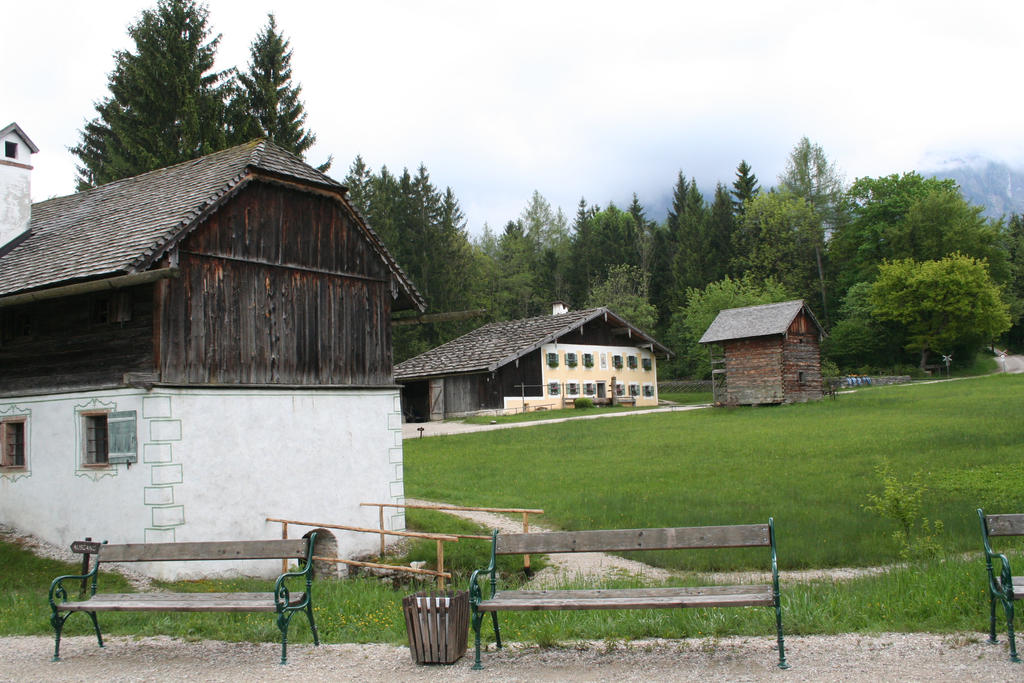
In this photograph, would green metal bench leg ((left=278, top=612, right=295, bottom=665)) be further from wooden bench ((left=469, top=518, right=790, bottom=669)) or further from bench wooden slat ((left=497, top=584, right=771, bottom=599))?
bench wooden slat ((left=497, top=584, right=771, bottom=599))

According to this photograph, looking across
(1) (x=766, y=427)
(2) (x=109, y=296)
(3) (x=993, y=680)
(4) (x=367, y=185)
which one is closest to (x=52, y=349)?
(2) (x=109, y=296)

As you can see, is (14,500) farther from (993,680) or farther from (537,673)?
(993,680)

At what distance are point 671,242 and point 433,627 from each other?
8395 centimetres

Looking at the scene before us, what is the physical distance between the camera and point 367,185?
7000 cm

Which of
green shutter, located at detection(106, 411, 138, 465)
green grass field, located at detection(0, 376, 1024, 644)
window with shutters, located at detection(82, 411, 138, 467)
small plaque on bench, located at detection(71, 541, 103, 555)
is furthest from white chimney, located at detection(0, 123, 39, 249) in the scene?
small plaque on bench, located at detection(71, 541, 103, 555)

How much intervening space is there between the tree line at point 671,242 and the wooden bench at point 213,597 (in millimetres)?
31731

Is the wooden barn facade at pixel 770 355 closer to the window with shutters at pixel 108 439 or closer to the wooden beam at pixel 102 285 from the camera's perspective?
the window with shutters at pixel 108 439

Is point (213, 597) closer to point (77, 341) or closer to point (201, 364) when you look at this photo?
point (201, 364)

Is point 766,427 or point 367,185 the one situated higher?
point 367,185

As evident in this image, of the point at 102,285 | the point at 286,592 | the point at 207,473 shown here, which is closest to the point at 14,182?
the point at 102,285

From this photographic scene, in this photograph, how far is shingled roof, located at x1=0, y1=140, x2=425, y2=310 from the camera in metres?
14.7

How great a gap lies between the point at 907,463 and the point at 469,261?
179ft

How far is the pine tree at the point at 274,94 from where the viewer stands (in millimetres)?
42500

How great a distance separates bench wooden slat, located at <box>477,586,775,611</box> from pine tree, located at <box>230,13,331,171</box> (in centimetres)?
3872
